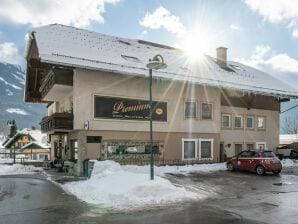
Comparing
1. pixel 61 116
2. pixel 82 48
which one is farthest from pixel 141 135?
pixel 82 48

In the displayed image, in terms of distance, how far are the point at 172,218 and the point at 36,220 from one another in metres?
3.72

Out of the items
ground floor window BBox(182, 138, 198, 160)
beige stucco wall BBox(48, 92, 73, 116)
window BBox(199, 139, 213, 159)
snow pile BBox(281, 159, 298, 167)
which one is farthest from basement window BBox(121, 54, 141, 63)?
snow pile BBox(281, 159, 298, 167)

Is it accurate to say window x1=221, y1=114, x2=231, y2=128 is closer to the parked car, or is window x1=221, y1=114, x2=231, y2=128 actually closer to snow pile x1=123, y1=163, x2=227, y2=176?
snow pile x1=123, y1=163, x2=227, y2=176

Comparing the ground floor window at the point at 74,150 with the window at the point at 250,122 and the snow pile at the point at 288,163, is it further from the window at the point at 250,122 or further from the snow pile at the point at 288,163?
the snow pile at the point at 288,163

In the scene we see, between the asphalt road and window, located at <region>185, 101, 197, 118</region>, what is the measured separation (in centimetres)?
985

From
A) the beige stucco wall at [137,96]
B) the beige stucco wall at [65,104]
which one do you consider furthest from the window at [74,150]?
the beige stucco wall at [137,96]

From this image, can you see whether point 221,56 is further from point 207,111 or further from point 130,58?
point 130,58

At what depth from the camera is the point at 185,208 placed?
11562mm

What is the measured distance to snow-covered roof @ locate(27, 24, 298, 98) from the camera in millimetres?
22547

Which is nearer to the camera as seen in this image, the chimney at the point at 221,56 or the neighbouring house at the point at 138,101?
the neighbouring house at the point at 138,101

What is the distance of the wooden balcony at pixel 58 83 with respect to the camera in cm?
2322

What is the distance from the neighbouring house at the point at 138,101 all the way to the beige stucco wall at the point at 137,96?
0.21 ft

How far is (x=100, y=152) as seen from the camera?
76.5 feet

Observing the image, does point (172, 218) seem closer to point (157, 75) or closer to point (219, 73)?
point (157, 75)
